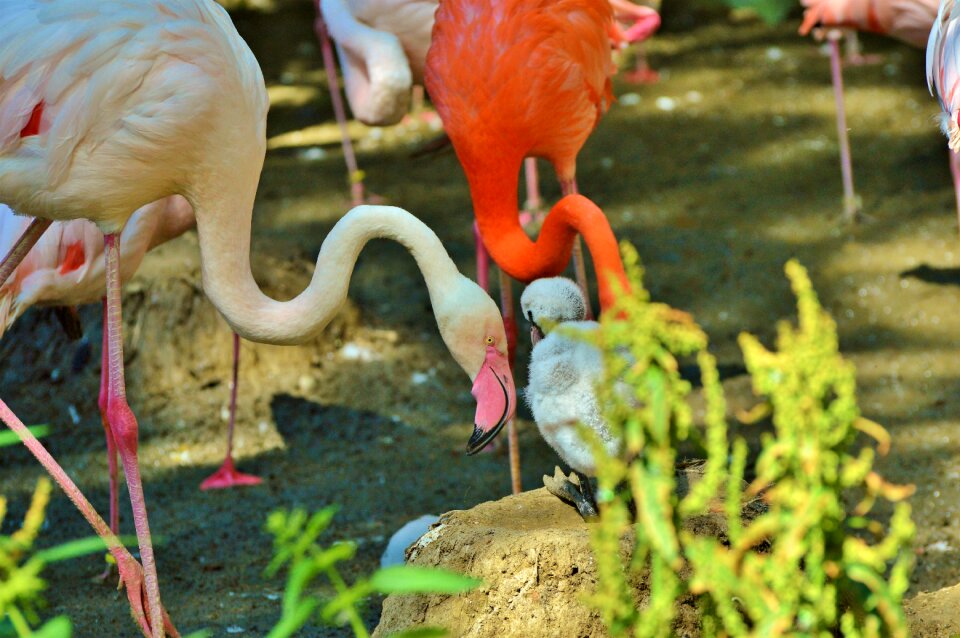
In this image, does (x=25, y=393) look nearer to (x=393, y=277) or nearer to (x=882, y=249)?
(x=393, y=277)

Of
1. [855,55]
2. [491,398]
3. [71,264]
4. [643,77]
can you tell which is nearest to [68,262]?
[71,264]

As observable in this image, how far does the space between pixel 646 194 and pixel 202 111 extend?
12.7 ft

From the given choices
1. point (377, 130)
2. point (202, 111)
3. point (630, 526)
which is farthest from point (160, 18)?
point (377, 130)

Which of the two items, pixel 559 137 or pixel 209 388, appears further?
pixel 209 388

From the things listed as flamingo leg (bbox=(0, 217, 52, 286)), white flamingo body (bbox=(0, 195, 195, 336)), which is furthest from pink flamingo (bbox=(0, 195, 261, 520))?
flamingo leg (bbox=(0, 217, 52, 286))

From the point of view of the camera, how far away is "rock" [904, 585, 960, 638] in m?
2.74

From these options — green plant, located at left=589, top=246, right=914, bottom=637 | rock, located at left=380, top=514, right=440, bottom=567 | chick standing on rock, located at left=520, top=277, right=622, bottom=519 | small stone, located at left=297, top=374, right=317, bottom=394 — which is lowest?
small stone, located at left=297, top=374, right=317, bottom=394

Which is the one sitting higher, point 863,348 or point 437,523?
point 437,523

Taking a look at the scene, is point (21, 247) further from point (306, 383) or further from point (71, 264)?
point (306, 383)

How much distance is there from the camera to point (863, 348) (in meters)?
5.15

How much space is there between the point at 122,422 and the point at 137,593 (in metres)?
0.50

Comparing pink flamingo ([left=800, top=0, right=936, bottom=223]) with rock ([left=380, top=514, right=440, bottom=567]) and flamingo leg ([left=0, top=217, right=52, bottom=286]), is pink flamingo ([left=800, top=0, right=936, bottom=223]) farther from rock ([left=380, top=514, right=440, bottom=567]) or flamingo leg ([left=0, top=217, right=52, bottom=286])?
flamingo leg ([left=0, top=217, right=52, bottom=286])

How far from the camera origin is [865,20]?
555cm

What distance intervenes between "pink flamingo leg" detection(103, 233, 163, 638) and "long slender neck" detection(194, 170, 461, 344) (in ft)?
0.85
